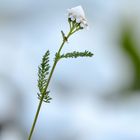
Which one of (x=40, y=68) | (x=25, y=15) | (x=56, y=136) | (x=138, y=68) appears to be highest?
(x=25, y=15)

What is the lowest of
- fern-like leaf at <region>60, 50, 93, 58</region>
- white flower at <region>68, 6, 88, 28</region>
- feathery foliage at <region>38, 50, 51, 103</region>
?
feathery foliage at <region>38, 50, 51, 103</region>

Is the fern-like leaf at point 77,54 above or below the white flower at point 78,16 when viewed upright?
below

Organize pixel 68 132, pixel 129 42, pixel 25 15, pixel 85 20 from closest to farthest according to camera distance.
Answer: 1. pixel 85 20
2. pixel 129 42
3. pixel 68 132
4. pixel 25 15

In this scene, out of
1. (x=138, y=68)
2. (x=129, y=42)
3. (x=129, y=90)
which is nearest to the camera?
(x=129, y=42)

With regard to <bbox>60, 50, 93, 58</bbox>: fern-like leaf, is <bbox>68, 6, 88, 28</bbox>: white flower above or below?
above

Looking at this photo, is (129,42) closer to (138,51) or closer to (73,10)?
(138,51)

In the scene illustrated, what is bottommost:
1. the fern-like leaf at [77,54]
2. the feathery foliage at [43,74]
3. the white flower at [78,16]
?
the feathery foliage at [43,74]

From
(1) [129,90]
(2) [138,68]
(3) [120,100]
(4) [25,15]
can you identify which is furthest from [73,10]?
(4) [25,15]

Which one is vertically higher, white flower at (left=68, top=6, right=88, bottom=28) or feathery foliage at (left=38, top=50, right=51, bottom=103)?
white flower at (left=68, top=6, right=88, bottom=28)

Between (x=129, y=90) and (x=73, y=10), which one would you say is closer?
(x=73, y=10)

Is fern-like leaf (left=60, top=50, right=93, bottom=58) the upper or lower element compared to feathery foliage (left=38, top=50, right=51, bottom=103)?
upper

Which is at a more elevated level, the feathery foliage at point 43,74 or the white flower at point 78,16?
the white flower at point 78,16
